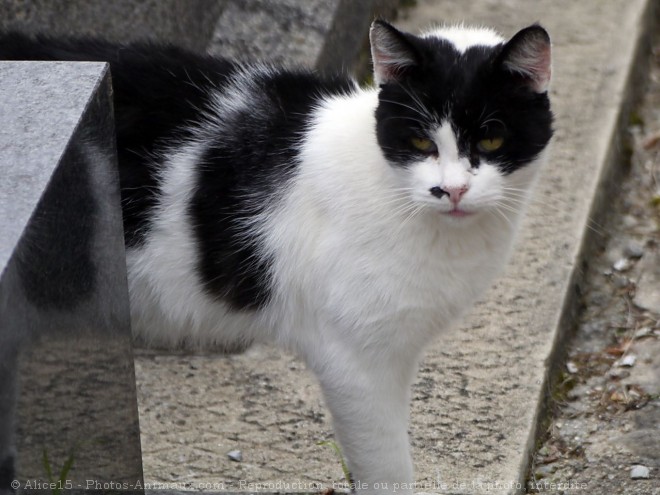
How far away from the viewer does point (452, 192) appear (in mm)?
2172

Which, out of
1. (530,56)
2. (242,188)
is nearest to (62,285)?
(242,188)

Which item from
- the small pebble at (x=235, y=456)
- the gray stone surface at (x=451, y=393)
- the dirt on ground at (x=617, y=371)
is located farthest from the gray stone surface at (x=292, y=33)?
the small pebble at (x=235, y=456)

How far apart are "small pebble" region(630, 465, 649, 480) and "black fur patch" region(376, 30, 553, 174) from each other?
3.44 ft

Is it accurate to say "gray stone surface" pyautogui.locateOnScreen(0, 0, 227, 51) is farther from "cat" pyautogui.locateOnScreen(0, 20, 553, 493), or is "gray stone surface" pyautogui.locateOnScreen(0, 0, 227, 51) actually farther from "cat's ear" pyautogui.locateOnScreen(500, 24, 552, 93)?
"cat's ear" pyautogui.locateOnScreen(500, 24, 552, 93)

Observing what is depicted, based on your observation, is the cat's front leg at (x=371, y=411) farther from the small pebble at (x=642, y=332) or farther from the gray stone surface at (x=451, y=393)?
the small pebble at (x=642, y=332)

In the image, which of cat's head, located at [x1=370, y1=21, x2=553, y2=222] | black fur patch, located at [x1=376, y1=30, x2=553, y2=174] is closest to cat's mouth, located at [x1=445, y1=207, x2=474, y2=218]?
cat's head, located at [x1=370, y1=21, x2=553, y2=222]

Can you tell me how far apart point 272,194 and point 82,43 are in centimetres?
66

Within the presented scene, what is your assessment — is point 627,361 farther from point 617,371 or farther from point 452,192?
point 452,192

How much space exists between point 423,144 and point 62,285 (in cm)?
86

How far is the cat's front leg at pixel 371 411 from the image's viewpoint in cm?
245

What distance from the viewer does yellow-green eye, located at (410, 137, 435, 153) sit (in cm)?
226

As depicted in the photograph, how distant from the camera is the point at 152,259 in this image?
8.45ft

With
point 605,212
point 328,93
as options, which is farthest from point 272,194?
point 605,212

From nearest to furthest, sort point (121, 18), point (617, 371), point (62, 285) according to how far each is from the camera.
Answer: point (62, 285) < point (617, 371) < point (121, 18)
